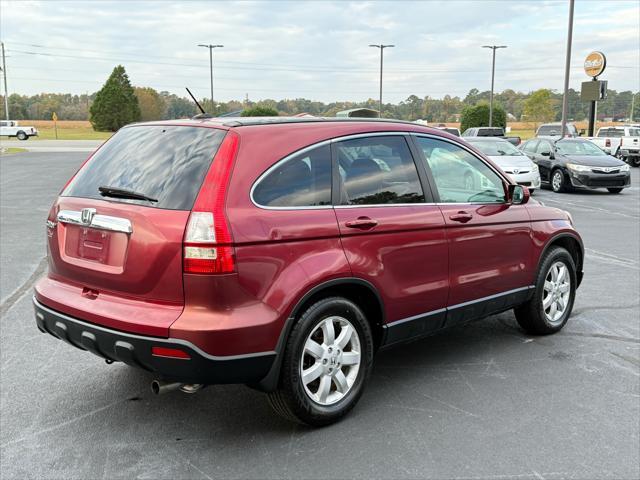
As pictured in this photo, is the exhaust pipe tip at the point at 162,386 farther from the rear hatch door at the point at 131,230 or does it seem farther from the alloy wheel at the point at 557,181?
the alloy wheel at the point at 557,181

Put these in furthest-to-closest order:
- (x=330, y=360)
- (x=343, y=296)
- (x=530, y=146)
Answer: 1. (x=530, y=146)
2. (x=343, y=296)
3. (x=330, y=360)

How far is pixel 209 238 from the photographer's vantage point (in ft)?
10.3

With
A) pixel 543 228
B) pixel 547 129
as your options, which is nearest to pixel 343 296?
pixel 543 228

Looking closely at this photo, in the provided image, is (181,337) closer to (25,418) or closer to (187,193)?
(187,193)

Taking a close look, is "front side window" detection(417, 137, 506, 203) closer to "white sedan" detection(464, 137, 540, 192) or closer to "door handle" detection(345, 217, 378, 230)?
"door handle" detection(345, 217, 378, 230)

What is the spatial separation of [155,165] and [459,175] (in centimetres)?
→ 227

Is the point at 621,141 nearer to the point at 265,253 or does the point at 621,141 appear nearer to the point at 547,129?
the point at 547,129

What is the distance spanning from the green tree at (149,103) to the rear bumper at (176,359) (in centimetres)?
10179

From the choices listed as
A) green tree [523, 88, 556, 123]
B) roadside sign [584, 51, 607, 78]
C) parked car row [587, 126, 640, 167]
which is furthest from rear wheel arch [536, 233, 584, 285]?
green tree [523, 88, 556, 123]

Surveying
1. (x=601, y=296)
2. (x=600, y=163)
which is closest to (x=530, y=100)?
(x=600, y=163)

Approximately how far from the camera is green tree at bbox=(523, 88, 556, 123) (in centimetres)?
9450

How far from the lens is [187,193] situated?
3.28m

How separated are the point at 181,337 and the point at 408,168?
196 centimetres

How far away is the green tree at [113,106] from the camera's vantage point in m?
85.8
